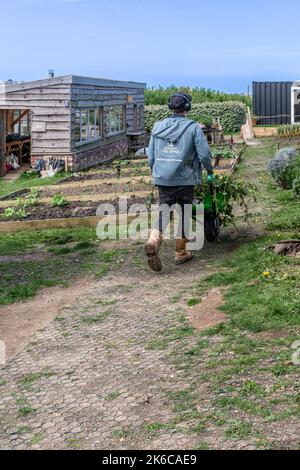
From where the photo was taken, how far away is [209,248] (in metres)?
9.63

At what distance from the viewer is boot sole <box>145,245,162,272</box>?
27.5ft

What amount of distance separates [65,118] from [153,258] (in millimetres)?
15374

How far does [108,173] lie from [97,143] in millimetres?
5558

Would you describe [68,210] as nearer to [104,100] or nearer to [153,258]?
[153,258]

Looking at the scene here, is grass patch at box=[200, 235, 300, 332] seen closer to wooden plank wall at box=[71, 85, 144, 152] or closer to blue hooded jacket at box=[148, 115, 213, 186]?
blue hooded jacket at box=[148, 115, 213, 186]

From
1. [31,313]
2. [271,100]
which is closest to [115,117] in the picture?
[271,100]

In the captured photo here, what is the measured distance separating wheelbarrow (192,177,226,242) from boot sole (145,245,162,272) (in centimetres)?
97

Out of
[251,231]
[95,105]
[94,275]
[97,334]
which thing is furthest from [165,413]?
[95,105]

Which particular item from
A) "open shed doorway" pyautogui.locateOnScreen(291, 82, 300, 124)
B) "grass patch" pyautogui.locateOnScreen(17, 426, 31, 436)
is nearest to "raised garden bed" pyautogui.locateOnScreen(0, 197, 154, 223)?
"grass patch" pyautogui.locateOnScreen(17, 426, 31, 436)

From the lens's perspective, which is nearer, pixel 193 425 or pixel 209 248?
pixel 193 425

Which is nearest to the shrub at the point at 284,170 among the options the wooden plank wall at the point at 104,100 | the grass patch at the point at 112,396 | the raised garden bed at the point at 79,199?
the raised garden bed at the point at 79,199

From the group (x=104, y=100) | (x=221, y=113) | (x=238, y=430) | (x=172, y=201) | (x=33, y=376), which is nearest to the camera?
(x=238, y=430)

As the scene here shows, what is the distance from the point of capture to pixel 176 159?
8609 mm
